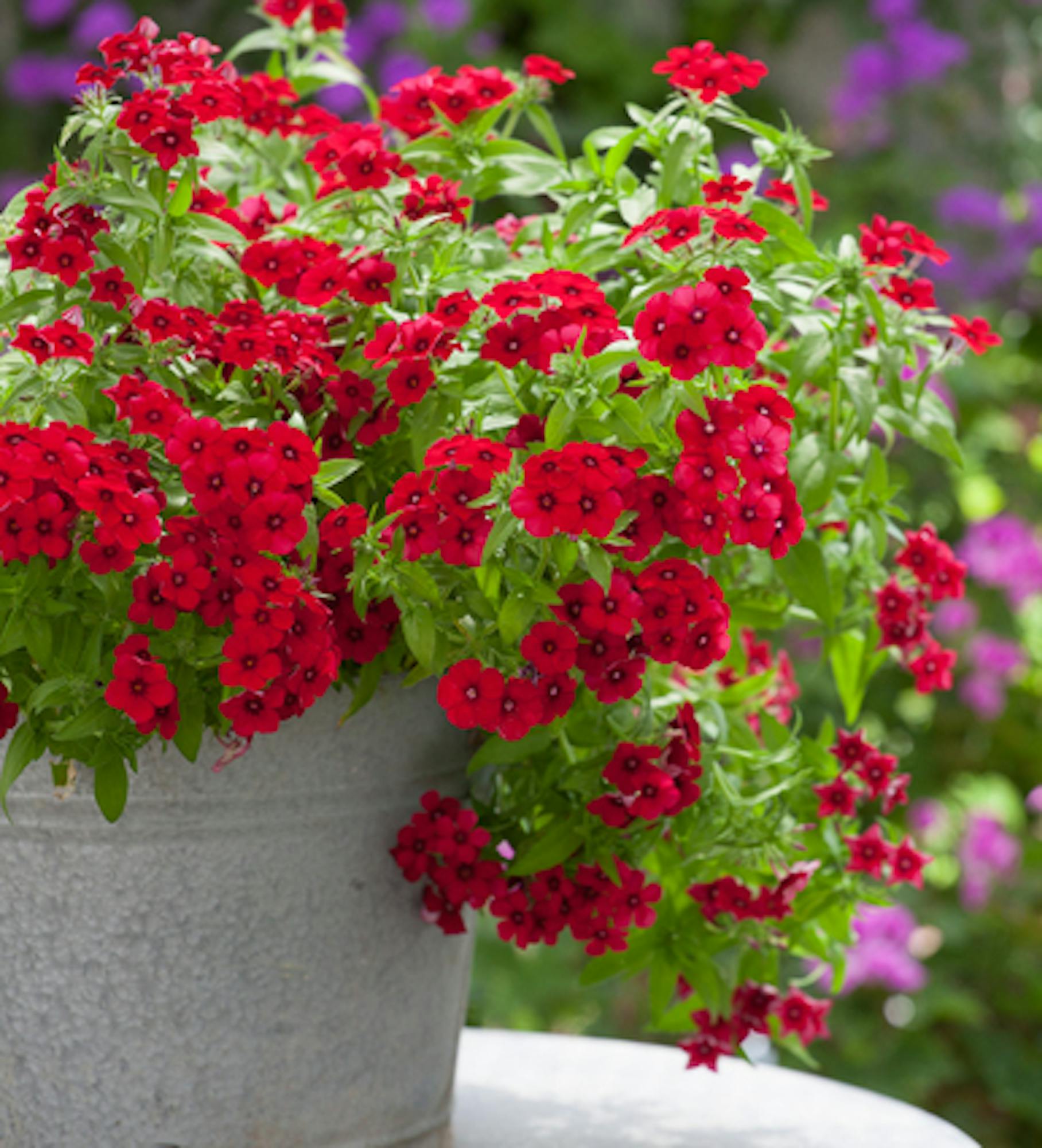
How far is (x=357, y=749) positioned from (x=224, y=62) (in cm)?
47

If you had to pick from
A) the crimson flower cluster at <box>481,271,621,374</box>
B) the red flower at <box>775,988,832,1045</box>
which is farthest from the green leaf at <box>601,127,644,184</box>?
the red flower at <box>775,988,832,1045</box>

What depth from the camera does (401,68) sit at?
313 centimetres

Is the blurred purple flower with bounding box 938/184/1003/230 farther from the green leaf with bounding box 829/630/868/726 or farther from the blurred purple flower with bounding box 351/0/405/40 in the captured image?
the green leaf with bounding box 829/630/868/726

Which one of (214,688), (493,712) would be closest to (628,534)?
(493,712)

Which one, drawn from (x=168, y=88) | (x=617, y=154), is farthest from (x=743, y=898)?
(x=168, y=88)

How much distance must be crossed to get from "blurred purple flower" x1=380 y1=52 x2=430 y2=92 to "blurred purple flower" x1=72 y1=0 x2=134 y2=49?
21.1 inches

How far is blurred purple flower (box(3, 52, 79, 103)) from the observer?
3451 mm

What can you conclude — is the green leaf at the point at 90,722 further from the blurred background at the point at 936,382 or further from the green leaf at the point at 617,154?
the blurred background at the point at 936,382

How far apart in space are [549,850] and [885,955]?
1561 mm

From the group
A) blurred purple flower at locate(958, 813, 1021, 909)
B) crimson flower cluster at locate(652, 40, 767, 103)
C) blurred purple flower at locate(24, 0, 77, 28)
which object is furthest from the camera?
blurred purple flower at locate(24, 0, 77, 28)

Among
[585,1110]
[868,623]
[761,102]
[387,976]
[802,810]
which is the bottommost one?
[585,1110]

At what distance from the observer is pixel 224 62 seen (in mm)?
1091

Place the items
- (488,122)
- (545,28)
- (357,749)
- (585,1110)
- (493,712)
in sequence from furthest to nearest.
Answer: (545,28), (585,1110), (488,122), (357,749), (493,712)

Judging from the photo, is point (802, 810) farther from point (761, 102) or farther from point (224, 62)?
point (761, 102)
